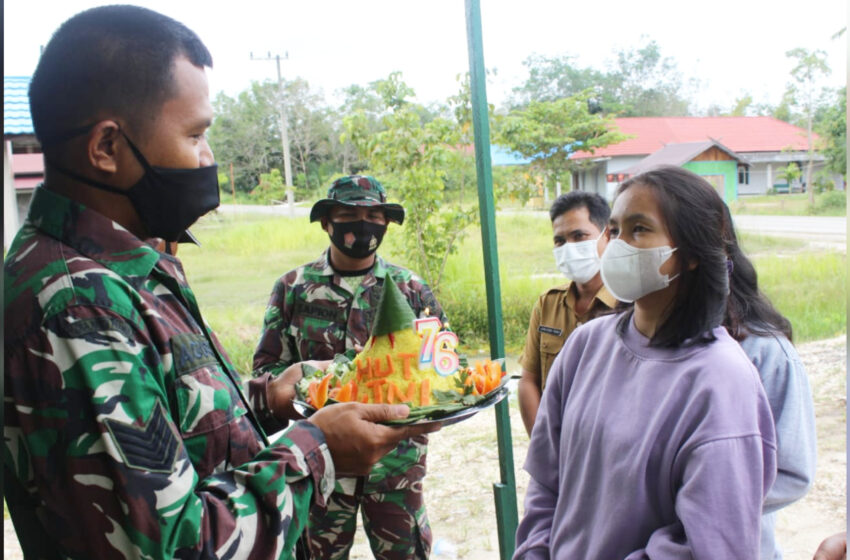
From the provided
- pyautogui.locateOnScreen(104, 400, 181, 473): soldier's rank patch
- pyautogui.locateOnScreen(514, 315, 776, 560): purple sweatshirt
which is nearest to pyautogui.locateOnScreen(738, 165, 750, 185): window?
pyautogui.locateOnScreen(514, 315, 776, 560): purple sweatshirt

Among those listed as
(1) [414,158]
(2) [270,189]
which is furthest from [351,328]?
(2) [270,189]

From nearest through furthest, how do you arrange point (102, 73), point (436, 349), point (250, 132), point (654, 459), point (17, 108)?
1. point (102, 73)
2. point (654, 459)
3. point (436, 349)
4. point (17, 108)
5. point (250, 132)

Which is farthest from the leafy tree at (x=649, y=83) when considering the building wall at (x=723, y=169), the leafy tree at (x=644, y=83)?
the building wall at (x=723, y=169)

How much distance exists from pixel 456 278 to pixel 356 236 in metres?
5.54

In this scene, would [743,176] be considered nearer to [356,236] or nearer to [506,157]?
[506,157]

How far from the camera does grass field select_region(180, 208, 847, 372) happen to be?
895 centimetres

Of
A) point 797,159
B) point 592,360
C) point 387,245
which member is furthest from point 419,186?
point 797,159

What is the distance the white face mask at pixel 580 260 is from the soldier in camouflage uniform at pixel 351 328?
720mm

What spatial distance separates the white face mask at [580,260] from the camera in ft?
11.4

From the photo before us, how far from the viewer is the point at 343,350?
3607mm

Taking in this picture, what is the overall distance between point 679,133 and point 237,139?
1841 cm

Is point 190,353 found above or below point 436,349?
above

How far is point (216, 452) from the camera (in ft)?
4.67

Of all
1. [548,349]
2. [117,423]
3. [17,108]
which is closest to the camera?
[117,423]
